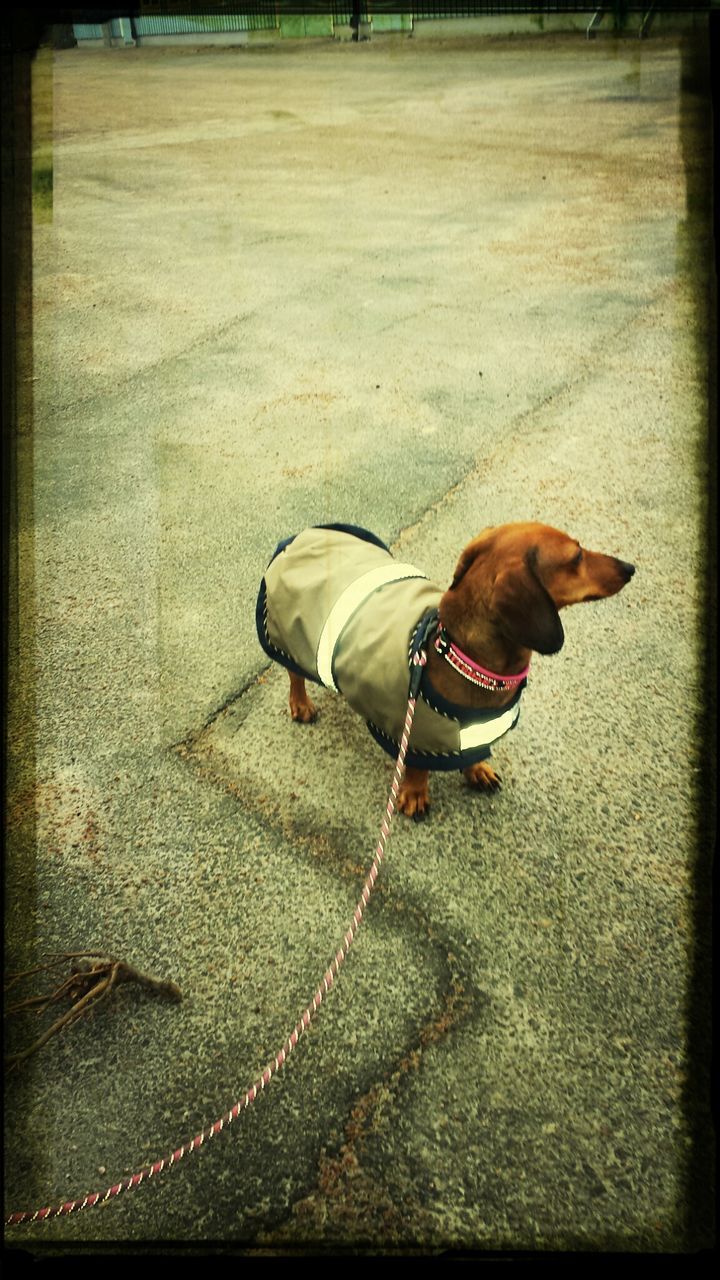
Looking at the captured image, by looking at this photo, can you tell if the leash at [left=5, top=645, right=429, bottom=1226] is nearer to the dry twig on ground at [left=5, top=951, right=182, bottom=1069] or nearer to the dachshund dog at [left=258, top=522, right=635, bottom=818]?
the dachshund dog at [left=258, top=522, right=635, bottom=818]

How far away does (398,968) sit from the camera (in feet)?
7.45

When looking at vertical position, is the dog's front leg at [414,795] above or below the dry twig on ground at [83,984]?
above

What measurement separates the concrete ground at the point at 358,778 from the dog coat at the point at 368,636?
443mm

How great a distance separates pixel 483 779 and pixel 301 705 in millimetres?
800

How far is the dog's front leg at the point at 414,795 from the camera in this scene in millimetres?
2654

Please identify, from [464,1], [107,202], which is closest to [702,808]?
[464,1]

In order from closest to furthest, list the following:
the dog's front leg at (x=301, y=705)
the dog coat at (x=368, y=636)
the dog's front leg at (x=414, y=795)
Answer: the dog coat at (x=368, y=636) < the dog's front leg at (x=414, y=795) < the dog's front leg at (x=301, y=705)

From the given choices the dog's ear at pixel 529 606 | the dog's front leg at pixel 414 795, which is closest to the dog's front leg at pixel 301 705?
the dog's front leg at pixel 414 795

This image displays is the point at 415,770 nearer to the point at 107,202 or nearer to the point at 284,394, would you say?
the point at 284,394

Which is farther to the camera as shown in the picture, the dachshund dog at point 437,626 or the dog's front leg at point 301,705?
the dog's front leg at point 301,705

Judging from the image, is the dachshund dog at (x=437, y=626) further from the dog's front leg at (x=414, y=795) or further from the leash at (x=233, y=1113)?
the leash at (x=233, y=1113)

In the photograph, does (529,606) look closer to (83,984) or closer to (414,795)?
(414,795)

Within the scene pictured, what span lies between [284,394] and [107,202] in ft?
15.6

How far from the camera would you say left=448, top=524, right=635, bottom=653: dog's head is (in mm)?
2119
